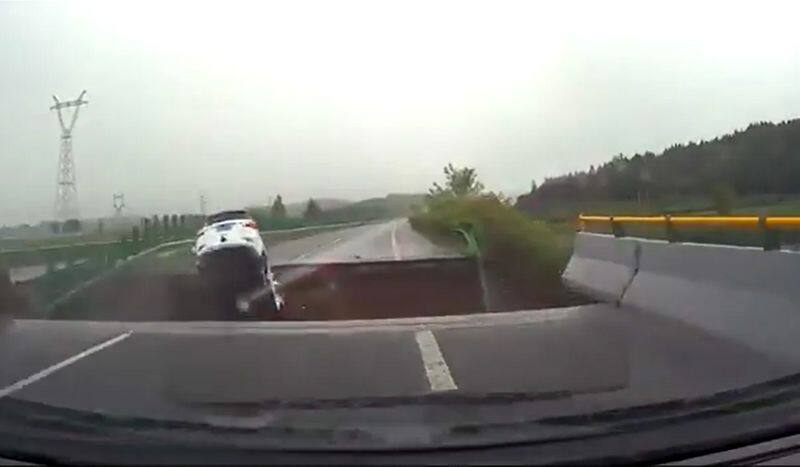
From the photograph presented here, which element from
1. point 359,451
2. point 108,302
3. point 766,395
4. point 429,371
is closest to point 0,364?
point 108,302

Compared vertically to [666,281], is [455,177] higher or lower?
higher

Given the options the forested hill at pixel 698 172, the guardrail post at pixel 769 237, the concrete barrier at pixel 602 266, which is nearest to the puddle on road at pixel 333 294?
the concrete barrier at pixel 602 266

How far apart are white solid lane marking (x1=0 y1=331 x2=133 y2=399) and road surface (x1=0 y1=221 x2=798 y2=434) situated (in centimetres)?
2

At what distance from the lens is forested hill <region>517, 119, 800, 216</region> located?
715 cm

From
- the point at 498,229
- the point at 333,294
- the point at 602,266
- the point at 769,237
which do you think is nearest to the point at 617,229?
the point at 602,266

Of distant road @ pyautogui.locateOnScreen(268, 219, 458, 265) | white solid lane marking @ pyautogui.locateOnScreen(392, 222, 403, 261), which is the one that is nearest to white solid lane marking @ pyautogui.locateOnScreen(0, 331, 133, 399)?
distant road @ pyautogui.locateOnScreen(268, 219, 458, 265)

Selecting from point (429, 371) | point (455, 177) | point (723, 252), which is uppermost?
point (455, 177)

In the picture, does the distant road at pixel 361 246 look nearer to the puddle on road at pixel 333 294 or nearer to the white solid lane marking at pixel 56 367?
the puddle on road at pixel 333 294

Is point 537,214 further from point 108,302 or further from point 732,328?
point 108,302

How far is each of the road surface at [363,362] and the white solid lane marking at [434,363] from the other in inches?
0.6

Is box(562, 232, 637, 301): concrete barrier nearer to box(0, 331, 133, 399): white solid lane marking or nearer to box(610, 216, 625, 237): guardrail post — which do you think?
box(610, 216, 625, 237): guardrail post

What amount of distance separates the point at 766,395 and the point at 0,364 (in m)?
5.37

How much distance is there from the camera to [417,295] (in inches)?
355

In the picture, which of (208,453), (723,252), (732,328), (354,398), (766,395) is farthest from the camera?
(723,252)
